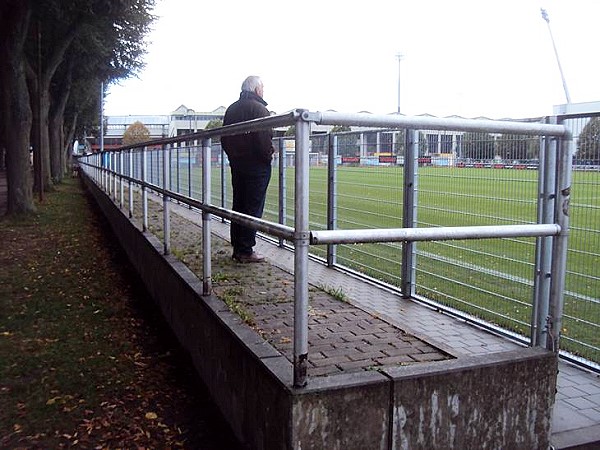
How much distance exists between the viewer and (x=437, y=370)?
3168mm

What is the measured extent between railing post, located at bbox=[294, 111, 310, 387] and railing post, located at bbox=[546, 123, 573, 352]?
1.46m

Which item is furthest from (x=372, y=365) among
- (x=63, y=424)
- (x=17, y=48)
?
(x=17, y=48)

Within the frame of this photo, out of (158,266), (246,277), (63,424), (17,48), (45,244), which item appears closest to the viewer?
(63,424)

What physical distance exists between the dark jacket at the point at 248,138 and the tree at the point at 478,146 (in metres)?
2.10

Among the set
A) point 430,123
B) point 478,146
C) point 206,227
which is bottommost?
point 206,227

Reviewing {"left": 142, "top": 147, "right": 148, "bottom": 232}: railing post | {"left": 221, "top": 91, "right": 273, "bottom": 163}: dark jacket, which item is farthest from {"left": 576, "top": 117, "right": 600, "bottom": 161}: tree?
{"left": 142, "top": 147, "right": 148, "bottom": 232}: railing post

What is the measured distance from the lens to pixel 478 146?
5055 mm

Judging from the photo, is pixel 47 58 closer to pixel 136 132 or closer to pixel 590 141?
pixel 590 141

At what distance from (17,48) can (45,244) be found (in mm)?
5491

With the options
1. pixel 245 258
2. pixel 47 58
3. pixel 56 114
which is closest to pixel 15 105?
pixel 47 58

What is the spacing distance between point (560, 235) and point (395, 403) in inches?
51.4

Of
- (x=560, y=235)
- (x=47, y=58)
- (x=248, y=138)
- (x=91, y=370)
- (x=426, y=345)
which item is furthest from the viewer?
(x=47, y=58)

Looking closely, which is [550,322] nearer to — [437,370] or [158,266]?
[437,370]

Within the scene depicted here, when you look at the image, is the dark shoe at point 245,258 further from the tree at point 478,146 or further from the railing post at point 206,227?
the tree at point 478,146
